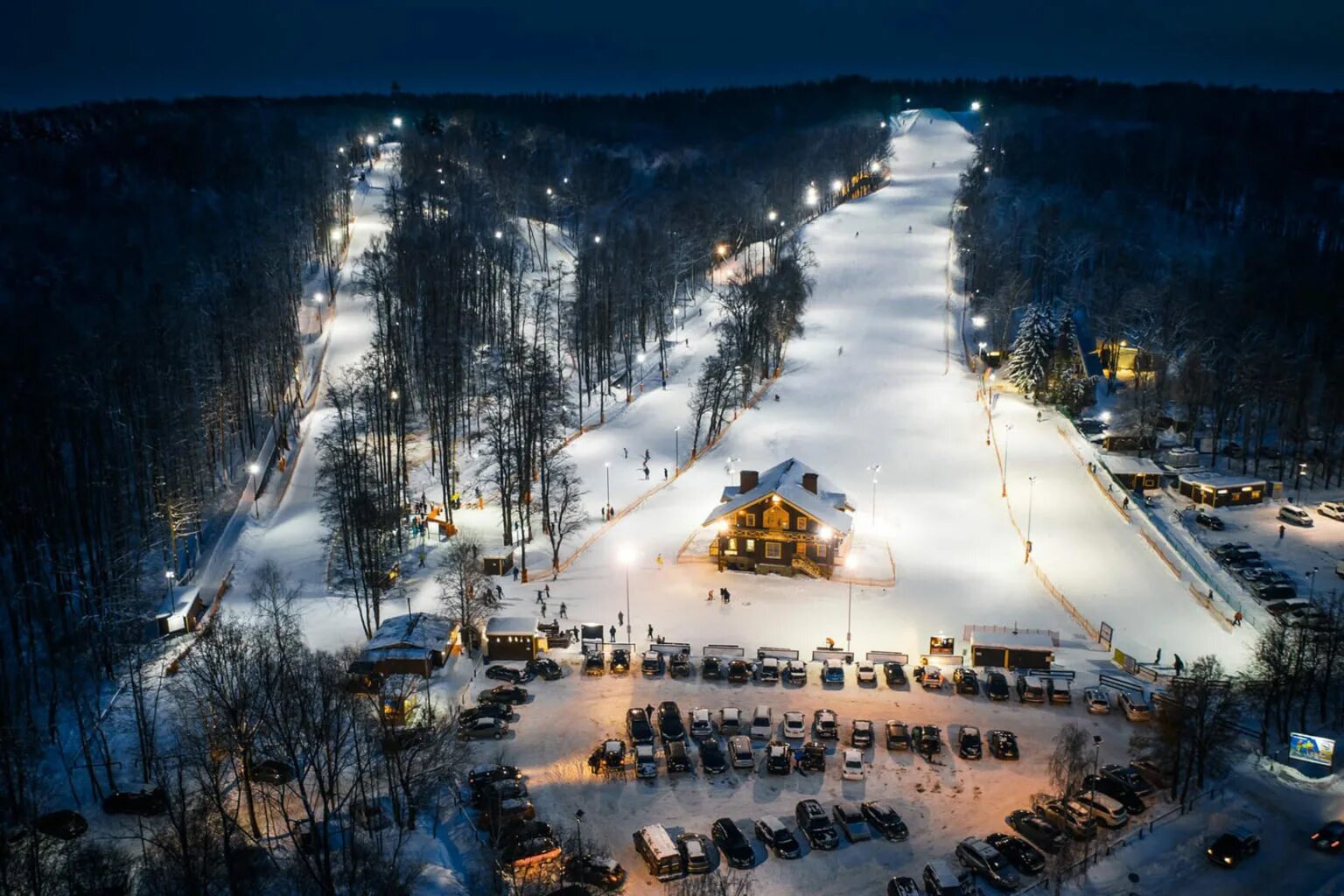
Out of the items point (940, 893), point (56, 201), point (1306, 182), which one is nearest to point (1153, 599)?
point (940, 893)

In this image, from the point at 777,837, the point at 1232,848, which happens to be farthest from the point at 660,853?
the point at 1232,848

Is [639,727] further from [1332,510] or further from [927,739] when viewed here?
[1332,510]

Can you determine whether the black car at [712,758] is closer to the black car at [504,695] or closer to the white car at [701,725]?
the white car at [701,725]

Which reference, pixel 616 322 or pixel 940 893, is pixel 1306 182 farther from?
pixel 940 893

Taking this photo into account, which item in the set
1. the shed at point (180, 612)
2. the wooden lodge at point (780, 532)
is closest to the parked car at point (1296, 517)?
the wooden lodge at point (780, 532)

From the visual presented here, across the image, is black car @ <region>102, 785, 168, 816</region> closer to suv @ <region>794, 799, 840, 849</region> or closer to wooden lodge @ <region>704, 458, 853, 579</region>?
suv @ <region>794, 799, 840, 849</region>
